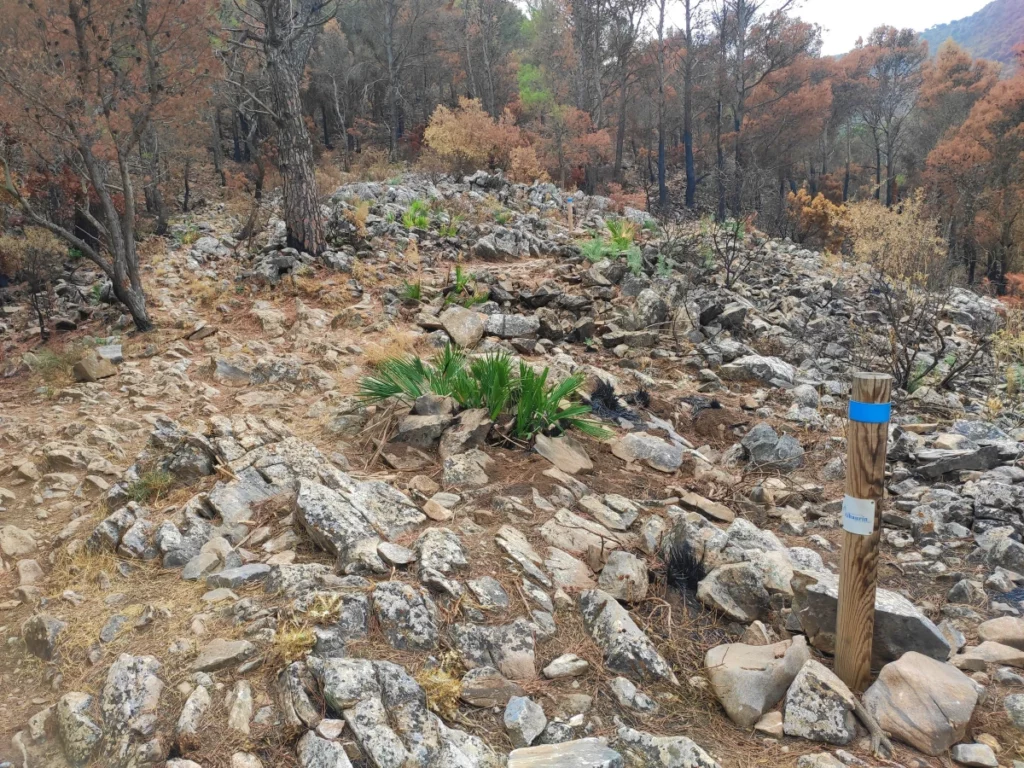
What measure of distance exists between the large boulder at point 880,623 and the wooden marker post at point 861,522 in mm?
140

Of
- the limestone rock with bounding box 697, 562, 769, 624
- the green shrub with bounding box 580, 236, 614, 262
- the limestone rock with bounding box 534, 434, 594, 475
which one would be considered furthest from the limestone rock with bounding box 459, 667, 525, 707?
the green shrub with bounding box 580, 236, 614, 262

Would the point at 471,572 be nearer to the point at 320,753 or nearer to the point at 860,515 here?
the point at 320,753

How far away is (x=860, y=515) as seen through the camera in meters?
2.20

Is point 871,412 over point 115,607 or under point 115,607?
over

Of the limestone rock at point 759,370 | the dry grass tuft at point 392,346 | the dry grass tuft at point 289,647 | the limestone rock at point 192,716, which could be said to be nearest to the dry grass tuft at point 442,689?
the dry grass tuft at point 289,647

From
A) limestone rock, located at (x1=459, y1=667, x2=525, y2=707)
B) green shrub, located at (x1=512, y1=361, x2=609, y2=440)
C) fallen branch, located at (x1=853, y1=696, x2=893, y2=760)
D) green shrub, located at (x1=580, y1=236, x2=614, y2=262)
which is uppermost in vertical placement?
green shrub, located at (x1=580, y1=236, x2=614, y2=262)

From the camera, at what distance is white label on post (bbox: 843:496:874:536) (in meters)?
2.19

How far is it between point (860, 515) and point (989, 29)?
126 meters

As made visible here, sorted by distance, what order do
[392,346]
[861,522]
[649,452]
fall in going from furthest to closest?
[392,346] → [649,452] → [861,522]

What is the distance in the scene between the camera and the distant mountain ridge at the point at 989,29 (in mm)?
79881

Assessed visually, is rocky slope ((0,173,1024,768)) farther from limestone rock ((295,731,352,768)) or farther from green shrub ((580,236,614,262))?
green shrub ((580,236,614,262))

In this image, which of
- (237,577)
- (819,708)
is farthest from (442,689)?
(819,708)

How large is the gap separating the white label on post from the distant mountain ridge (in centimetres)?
9470

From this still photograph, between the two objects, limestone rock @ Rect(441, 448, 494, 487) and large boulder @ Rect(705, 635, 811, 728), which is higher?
limestone rock @ Rect(441, 448, 494, 487)
